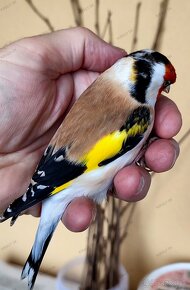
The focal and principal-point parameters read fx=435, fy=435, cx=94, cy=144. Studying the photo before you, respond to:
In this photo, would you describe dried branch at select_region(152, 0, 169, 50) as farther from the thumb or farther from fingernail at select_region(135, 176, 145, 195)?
fingernail at select_region(135, 176, 145, 195)

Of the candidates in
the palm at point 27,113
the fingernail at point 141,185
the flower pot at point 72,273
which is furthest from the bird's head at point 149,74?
the flower pot at point 72,273

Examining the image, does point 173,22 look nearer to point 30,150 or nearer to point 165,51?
point 165,51

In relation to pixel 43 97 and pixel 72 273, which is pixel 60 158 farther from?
pixel 72 273

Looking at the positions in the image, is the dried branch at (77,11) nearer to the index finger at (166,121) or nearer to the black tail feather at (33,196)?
the index finger at (166,121)

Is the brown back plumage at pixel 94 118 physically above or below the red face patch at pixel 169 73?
below

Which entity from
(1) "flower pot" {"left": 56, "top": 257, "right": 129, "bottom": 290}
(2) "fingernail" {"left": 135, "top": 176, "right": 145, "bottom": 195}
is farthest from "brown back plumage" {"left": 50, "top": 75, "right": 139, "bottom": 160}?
(1) "flower pot" {"left": 56, "top": 257, "right": 129, "bottom": 290}

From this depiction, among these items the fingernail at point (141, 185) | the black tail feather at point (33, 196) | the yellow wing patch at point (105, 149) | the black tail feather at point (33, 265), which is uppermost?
the yellow wing patch at point (105, 149)

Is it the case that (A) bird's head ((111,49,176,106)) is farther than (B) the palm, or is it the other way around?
(B) the palm
